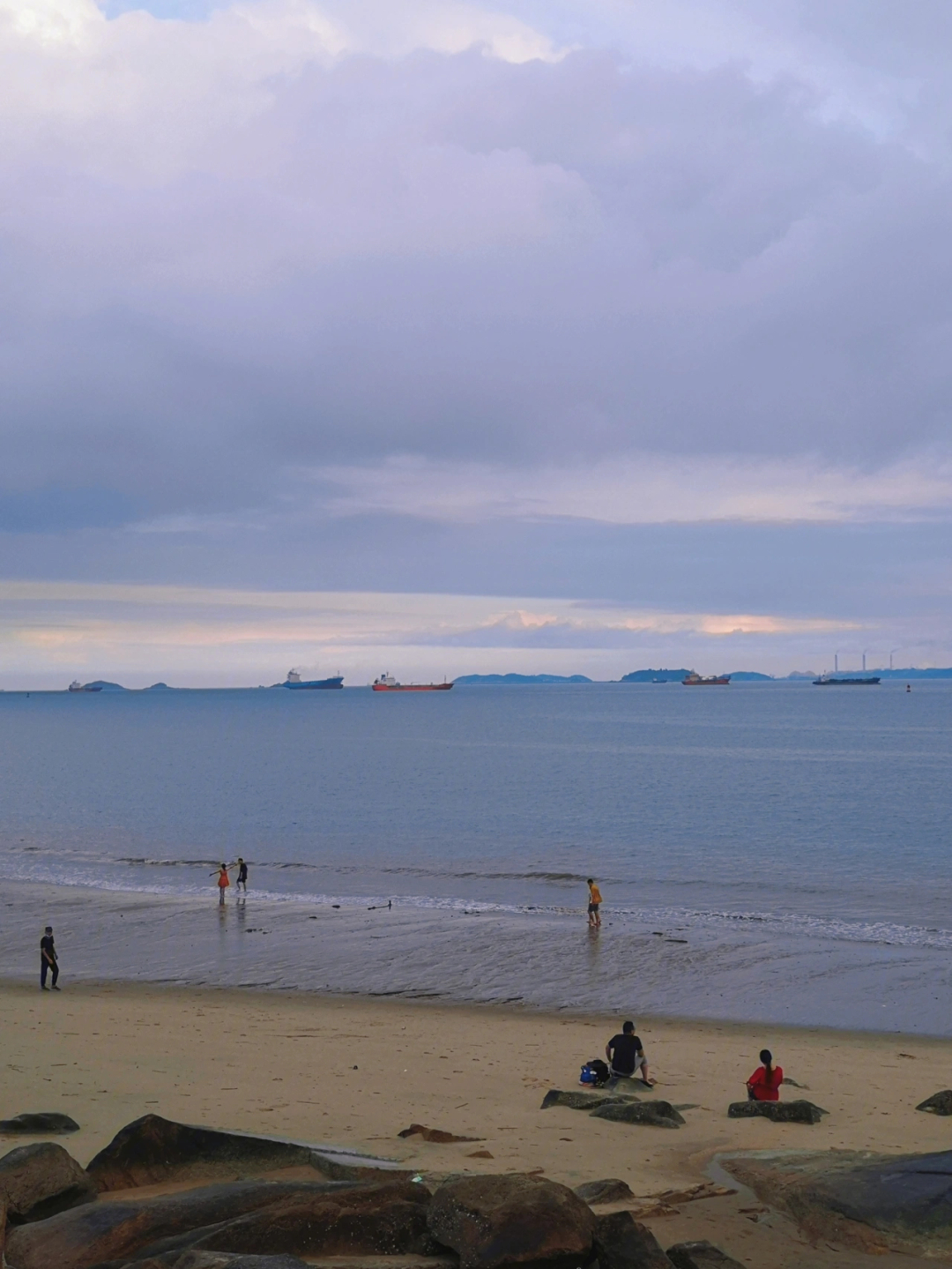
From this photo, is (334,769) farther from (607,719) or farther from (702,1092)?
(607,719)

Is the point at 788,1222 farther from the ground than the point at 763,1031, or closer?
farther from the ground

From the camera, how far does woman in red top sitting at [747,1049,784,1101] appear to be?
1577 cm

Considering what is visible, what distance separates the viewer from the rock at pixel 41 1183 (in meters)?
9.26

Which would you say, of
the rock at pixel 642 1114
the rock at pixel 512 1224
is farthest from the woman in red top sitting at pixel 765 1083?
the rock at pixel 512 1224

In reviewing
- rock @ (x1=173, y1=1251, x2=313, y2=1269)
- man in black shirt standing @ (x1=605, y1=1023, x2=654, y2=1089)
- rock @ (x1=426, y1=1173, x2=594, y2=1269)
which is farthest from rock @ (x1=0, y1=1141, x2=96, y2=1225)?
man in black shirt standing @ (x1=605, y1=1023, x2=654, y2=1089)

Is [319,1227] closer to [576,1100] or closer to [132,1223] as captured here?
[132,1223]

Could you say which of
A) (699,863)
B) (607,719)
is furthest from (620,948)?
(607,719)

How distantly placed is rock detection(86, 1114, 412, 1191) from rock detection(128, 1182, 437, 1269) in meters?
1.34

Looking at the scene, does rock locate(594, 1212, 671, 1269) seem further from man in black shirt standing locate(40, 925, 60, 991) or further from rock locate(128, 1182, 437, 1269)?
man in black shirt standing locate(40, 925, 60, 991)

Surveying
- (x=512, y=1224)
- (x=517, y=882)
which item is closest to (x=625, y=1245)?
(x=512, y=1224)

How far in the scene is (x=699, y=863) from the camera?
45.8m

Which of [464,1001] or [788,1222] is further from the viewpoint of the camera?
[464,1001]

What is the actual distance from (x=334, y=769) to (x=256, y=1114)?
81.6m

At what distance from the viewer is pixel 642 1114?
14188 mm
